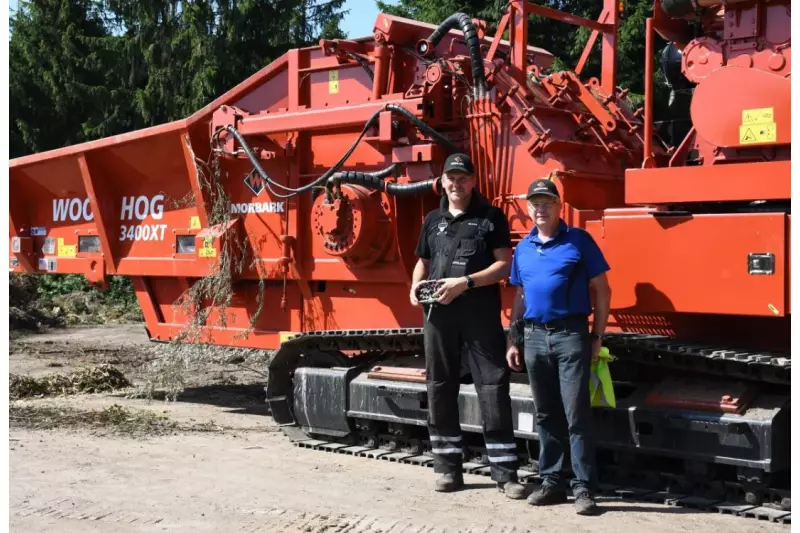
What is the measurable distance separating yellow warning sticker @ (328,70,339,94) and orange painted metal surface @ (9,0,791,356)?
0.04 ft

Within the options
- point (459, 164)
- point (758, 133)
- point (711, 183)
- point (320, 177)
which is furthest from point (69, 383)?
point (758, 133)

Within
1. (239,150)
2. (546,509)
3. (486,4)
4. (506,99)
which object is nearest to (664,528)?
(546,509)

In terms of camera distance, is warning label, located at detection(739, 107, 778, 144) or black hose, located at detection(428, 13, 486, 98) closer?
warning label, located at detection(739, 107, 778, 144)

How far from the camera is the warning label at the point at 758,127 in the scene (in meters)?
5.09

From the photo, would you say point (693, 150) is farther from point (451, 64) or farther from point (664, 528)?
point (664, 528)

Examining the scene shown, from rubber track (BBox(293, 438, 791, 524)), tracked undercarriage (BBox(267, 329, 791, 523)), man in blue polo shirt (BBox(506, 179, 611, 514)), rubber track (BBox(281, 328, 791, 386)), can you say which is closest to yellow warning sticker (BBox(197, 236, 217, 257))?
tracked undercarriage (BBox(267, 329, 791, 523))

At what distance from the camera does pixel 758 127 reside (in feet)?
16.9

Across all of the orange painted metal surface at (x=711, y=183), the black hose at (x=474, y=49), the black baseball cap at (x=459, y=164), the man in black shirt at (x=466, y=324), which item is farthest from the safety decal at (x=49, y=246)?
the orange painted metal surface at (x=711, y=183)

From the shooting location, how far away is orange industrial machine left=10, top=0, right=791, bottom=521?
5258 mm

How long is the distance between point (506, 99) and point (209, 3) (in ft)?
55.1

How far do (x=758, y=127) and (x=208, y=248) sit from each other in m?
4.42

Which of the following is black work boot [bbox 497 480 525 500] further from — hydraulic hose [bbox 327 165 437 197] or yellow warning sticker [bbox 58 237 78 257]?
yellow warning sticker [bbox 58 237 78 257]

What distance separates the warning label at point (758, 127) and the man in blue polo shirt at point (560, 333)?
0.90 m

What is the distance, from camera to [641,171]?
5.54 metres
